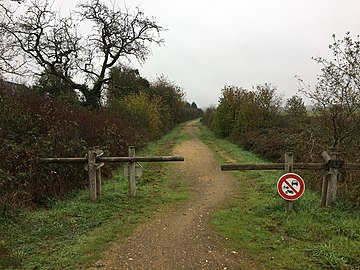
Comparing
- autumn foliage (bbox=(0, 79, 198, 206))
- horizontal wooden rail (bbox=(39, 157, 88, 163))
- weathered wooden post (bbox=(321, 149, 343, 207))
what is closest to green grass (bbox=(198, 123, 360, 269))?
weathered wooden post (bbox=(321, 149, 343, 207))

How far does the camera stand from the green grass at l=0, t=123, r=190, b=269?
4.60m

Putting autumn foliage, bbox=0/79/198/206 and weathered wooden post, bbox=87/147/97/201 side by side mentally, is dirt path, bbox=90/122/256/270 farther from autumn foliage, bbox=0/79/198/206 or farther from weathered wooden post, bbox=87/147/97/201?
autumn foliage, bbox=0/79/198/206

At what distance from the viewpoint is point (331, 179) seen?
23.2ft

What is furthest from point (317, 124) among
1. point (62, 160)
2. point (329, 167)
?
point (62, 160)

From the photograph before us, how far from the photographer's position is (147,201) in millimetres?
7980

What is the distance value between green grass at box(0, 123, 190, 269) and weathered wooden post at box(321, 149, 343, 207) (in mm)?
3547

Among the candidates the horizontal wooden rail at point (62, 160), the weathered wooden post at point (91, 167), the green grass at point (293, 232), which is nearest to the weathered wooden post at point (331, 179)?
the green grass at point (293, 232)

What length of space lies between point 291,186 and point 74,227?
4.64 metres

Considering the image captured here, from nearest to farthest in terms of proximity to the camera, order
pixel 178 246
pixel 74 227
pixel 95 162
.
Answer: pixel 178 246, pixel 74 227, pixel 95 162

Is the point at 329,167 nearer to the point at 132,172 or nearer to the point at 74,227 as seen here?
the point at 132,172

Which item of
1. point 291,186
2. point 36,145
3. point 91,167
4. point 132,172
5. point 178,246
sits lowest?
point 178,246

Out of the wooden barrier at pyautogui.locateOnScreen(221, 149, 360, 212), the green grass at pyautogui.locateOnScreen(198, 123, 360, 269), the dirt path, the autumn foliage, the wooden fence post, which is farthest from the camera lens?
the wooden fence post

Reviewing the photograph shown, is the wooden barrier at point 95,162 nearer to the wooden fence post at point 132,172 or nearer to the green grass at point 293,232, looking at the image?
the wooden fence post at point 132,172

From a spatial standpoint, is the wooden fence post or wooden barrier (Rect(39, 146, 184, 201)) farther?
the wooden fence post
